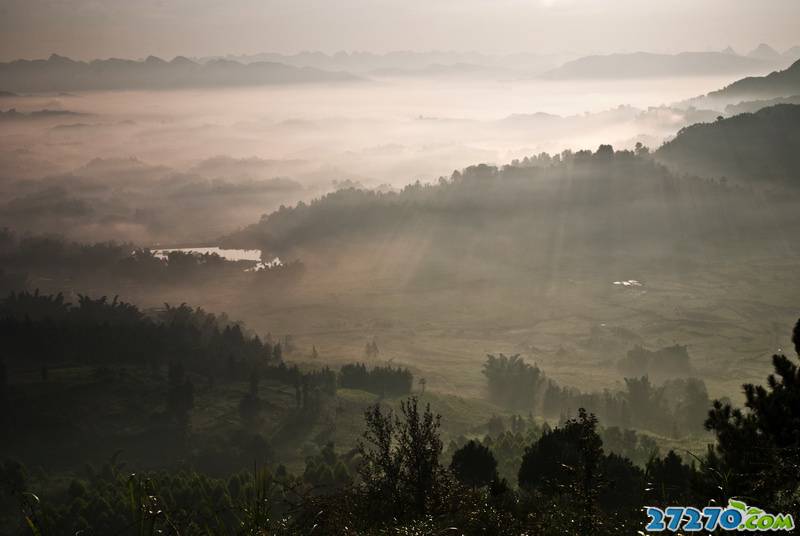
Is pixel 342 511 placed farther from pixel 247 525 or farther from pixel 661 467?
pixel 661 467

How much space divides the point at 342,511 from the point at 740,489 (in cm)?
2261


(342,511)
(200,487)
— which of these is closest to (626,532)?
(342,511)

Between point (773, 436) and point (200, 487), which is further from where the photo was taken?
point (200, 487)

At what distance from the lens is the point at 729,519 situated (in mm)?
25609

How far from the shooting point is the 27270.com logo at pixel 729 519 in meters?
24.8

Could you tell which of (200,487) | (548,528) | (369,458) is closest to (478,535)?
(548,528)

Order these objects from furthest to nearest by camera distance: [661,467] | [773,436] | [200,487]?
[200,487]
[661,467]
[773,436]

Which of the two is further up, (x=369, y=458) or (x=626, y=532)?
(x=626, y=532)

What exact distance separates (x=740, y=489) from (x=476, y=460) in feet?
265

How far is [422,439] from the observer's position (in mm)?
51312

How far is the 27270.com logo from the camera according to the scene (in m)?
24.8

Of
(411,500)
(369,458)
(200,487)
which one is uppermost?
(369,458)

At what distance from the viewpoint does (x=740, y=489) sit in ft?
127

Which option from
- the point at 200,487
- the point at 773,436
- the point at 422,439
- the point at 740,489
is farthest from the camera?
the point at 200,487
